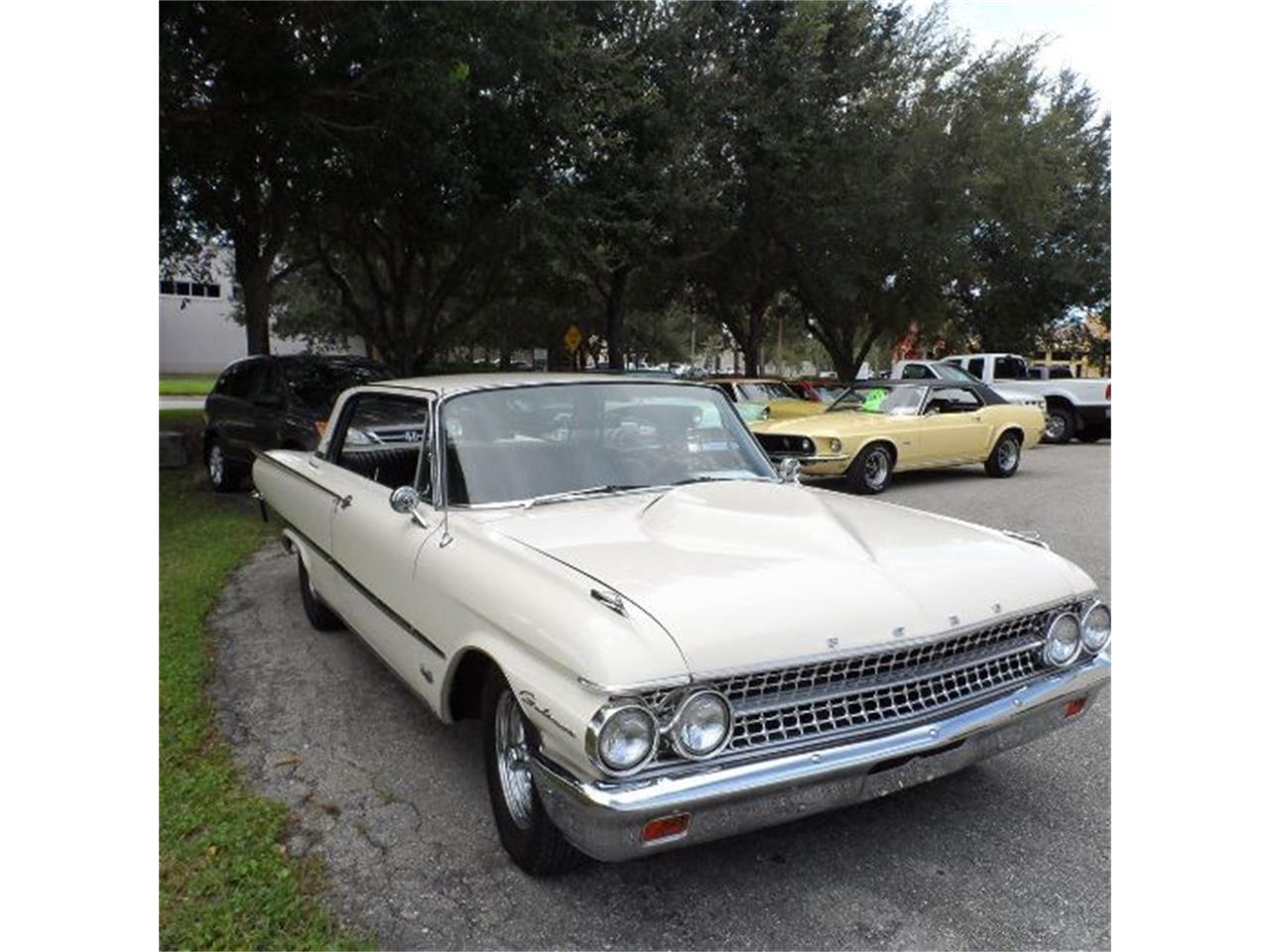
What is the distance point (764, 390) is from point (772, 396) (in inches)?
6.2

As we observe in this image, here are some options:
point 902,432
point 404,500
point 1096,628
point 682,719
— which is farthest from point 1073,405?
point 682,719

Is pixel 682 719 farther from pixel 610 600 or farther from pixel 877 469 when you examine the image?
pixel 877 469

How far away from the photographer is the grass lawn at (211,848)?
2.63m

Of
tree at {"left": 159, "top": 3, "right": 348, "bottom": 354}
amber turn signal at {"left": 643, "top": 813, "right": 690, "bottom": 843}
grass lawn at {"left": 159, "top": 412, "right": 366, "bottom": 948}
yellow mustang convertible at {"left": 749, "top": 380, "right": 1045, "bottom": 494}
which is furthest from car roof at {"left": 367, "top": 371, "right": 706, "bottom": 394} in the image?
yellow mustang convertible at {"left": 749, "top": 380, "right": 1045, "bottom": 494}

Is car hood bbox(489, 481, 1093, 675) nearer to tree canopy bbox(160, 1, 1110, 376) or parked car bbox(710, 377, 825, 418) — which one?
tree canopy bbox(160, 1, 1110, 376)

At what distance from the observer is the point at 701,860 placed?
117 inches

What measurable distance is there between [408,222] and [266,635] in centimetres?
1231

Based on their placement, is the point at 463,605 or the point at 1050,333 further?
the point at 1050,333

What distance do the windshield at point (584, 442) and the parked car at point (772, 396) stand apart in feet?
30.9

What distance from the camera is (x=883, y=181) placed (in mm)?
19656

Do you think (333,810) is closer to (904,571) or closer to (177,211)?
(904,571)

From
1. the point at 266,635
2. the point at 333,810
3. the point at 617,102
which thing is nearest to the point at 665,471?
the point at 333,810

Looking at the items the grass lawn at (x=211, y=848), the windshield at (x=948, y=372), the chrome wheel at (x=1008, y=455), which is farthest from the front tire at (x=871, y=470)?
the grass lawn at (x=211, y=848)

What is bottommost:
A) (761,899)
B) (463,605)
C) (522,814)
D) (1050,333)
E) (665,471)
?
(761,899)
